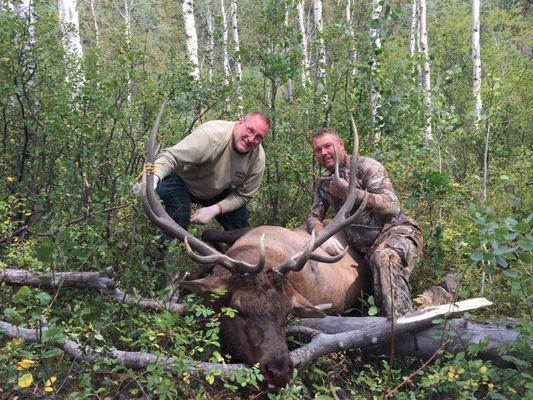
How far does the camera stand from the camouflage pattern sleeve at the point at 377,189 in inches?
208

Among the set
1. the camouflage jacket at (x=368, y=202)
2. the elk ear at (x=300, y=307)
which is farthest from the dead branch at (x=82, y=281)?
the camouflage jacket at (x=368, y=202)

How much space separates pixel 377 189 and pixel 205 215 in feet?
5.83

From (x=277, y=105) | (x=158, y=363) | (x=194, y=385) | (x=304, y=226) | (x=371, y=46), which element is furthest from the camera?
(x=277, y=105)

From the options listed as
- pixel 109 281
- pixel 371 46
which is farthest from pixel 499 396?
pixel 371 46

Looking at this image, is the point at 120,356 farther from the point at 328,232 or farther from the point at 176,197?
the point at 176,197

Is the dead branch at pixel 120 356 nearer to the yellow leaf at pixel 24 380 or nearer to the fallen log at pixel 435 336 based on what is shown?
the yellow leaf at pixel 24 380

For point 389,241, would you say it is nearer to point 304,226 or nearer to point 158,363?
point 304,226

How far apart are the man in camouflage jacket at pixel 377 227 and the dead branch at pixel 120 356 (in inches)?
79.0

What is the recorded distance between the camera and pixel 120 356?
3451mm

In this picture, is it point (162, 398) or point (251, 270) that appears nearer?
point (162, 398)

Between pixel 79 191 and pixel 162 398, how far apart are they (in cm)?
301

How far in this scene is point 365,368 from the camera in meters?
4.43

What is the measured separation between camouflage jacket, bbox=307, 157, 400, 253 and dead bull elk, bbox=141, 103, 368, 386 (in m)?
0.57

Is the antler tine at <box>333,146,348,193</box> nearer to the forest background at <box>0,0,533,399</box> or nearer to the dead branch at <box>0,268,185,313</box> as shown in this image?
Result: the forest background at <box>0,0,533,399</box>
